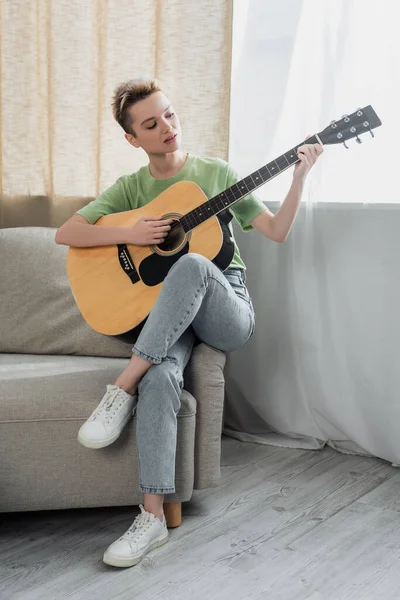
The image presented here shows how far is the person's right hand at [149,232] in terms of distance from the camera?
1913 millimetres

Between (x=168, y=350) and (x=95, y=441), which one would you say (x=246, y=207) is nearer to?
(x=168, y=350)

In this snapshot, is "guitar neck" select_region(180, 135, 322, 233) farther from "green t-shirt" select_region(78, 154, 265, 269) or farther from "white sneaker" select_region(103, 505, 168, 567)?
"white sneaker" select_region(103, 505, 168, 567)

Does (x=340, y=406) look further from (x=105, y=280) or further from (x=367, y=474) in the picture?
(x=105, y=280)

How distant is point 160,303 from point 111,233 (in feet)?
1.11

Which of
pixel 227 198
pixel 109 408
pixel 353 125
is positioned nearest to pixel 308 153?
pixel 353 125

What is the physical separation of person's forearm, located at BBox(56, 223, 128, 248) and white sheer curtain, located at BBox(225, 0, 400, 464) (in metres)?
0.65

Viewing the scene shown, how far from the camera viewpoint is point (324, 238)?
230cm

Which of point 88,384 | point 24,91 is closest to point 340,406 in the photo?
point 88,384

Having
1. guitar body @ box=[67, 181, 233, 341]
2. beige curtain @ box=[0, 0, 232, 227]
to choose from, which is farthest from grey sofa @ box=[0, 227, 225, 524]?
beige curtain @ box=[0, 0, 232, 227]

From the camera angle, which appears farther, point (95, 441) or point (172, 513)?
point (172, 513)

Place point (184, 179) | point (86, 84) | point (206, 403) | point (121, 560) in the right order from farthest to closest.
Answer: point (86, 84) → point (184, 179) → point (206, 403) → point (121, 560)

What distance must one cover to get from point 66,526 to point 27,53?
5.40 ft

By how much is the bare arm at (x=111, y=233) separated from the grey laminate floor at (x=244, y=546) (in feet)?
2.29

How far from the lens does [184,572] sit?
1585mm
